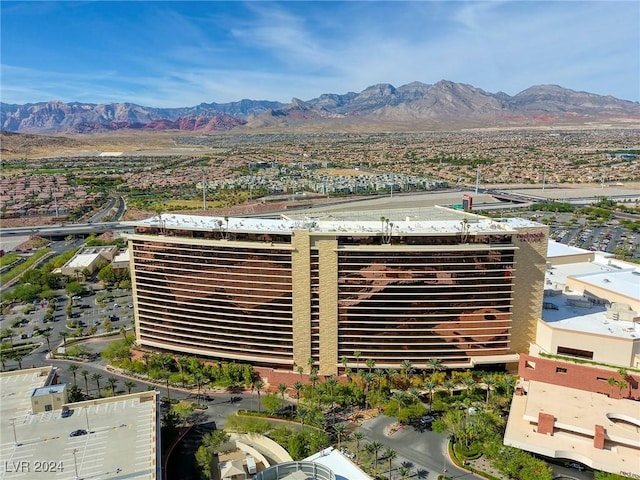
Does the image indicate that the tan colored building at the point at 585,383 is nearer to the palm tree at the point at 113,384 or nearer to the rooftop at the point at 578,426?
the rooftop at the point at 578,426

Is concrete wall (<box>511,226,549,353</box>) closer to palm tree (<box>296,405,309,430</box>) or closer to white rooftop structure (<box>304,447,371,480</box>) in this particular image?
palm tree (<box>296,405,309,430</box>)

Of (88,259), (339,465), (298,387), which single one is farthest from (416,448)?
(88,259)

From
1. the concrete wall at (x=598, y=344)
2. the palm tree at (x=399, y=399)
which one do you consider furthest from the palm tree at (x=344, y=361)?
the concrete wall at (x=598, y=344)

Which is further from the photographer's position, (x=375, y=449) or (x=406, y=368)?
(x=406, y=368)

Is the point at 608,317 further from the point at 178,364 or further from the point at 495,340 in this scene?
the point at 178,364

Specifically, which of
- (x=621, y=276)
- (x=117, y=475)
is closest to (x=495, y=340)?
(x=621, y=276)

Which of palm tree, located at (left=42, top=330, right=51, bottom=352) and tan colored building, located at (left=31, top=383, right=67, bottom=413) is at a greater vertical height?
tan colored building, located at (left=31, top=383, right=67, bottom=413)

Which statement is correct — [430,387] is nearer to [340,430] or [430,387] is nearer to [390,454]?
[390,454]

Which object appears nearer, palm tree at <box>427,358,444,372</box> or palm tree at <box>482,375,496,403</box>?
palm tree at <box>482,375,496,403</box>

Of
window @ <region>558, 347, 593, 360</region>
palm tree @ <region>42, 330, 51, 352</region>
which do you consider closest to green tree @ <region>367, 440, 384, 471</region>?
window @ <region>558, 347, 593, 360</region>
